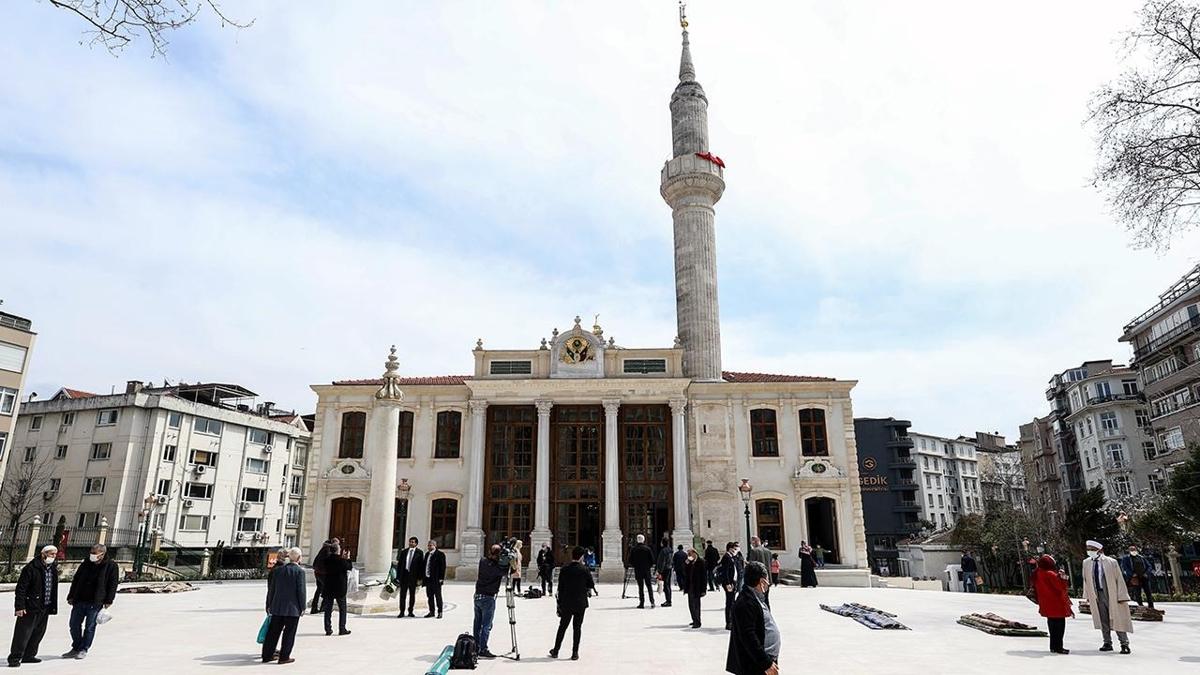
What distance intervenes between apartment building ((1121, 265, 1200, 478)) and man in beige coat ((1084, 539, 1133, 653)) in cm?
3863

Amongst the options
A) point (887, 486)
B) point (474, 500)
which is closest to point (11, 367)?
point (474, 500)

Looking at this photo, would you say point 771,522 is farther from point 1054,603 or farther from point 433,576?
point 1054,603

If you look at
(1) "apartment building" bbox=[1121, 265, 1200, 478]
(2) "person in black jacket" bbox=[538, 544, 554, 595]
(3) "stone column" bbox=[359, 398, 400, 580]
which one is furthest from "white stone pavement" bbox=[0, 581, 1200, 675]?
(1) "apartment building" bbox=[1121, 265, 1200, 478]

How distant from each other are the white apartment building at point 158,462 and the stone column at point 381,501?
91.5 feet

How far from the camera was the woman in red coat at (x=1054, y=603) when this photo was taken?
31.7 feet

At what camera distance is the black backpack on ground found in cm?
849

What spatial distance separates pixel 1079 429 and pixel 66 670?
2652 inches

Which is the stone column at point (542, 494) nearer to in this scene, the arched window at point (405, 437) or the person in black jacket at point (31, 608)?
the arched window at point (405, 437)

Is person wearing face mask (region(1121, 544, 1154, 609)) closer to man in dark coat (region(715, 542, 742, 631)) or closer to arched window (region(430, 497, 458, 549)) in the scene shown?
man in dark coat (region(715, 542, 742, 631))

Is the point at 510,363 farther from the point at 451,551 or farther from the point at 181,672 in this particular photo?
the point at 181,672

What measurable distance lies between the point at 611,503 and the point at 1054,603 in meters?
19.1

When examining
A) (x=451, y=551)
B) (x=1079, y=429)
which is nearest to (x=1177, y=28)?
(x=451, y=551)

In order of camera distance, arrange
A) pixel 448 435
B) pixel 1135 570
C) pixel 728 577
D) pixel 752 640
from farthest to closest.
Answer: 1. pixel 448 435
2. pixel 1135 570
3. pixel 728 577
4. pixel 752 640

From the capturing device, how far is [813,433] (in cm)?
2922
